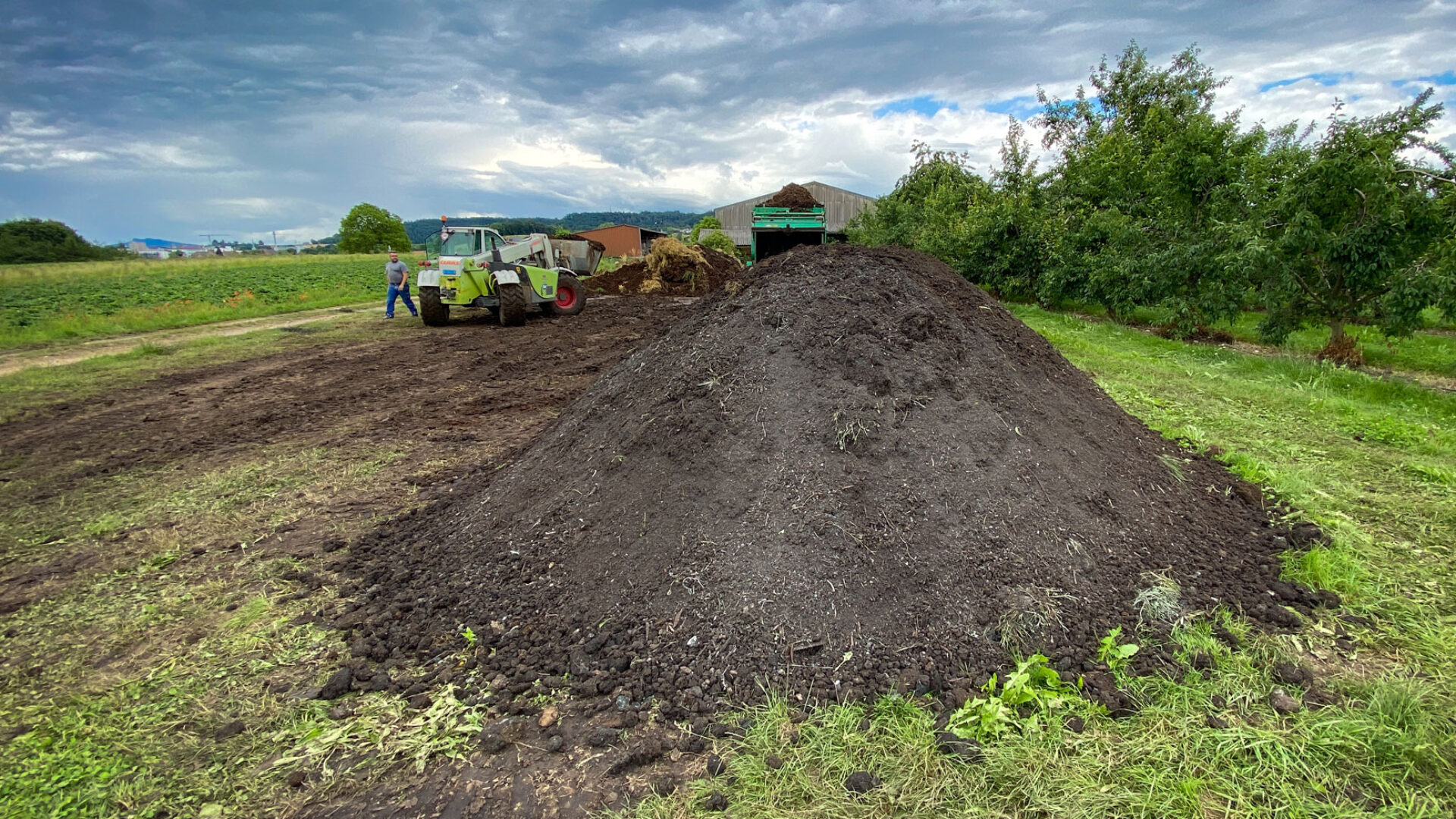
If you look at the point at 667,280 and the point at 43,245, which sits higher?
the point at 43,245

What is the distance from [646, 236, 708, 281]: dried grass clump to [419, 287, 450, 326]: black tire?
694 centimetres

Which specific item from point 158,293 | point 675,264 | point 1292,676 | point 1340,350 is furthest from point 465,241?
point 158,293

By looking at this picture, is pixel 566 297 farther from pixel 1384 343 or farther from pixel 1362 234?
pixel 1384 343

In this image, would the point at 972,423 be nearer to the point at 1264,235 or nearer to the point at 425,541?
the point at 425,541

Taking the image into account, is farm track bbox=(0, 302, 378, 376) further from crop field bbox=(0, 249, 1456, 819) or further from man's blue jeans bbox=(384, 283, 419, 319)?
crop field bbox=(0, 249, 1456, 819)

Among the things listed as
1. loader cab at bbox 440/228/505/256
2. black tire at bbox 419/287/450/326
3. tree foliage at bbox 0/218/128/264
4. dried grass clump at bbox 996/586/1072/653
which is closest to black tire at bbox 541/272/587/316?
loader cab at bbox 440/228/505/256

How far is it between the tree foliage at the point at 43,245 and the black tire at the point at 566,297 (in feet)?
170

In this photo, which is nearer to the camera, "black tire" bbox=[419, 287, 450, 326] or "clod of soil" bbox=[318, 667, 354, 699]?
"clod of soil" bbox=[318, 667, 354, 699]

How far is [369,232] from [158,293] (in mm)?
47471

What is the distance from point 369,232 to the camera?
6562 cm

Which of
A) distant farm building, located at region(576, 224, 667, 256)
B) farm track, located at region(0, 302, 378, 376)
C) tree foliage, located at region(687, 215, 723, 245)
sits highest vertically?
distant farm building, located at region(576, 224, 667, 256)

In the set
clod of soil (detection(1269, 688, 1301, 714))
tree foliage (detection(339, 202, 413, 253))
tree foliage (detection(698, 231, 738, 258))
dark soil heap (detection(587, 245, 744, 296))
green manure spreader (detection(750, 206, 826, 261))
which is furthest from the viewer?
tree foliage (detection(339, 202, 413, 253))

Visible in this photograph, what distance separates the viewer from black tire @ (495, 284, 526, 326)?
1252 centimetres

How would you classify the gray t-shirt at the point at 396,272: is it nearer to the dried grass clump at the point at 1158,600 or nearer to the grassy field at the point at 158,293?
the grassy field at the point at 158,293
